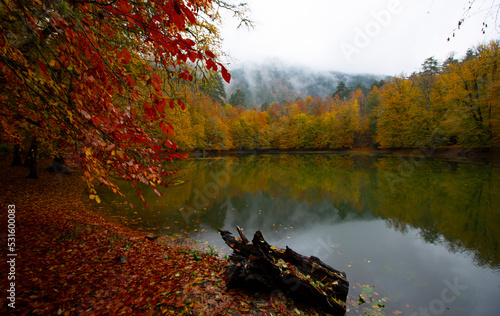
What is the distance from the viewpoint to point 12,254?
333cm

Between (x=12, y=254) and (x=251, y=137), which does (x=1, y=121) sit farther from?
(x=251, y=137)

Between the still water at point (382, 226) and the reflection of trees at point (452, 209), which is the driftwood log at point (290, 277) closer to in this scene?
the still water at point (382, 226)

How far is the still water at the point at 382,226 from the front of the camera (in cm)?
432

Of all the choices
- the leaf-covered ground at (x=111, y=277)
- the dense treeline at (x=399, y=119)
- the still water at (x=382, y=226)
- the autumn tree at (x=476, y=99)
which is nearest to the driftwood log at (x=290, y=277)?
the leaf-covered ground at (x=111, y=277)

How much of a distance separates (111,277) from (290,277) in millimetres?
3023

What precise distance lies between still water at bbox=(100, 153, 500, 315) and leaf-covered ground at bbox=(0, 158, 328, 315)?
146 cm

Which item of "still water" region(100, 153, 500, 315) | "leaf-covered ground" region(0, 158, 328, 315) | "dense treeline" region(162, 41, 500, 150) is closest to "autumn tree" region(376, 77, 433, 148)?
"dense treeline" region(162, 41, 500, 150)

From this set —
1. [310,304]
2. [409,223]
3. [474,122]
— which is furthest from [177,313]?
[474,122]

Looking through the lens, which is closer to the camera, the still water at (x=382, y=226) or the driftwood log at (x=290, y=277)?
the driftwood log at (x=290, y=277)

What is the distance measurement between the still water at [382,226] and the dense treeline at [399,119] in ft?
16.1

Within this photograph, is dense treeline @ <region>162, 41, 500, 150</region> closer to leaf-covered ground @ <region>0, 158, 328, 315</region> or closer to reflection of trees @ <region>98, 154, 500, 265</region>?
leaf-covered ground @ <region>0, 158, 328, 315</region>

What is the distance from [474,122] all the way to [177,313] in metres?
33.0

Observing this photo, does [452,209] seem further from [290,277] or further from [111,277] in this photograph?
[111,277]

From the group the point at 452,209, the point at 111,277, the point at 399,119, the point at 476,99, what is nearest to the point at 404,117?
the point at 399,119
